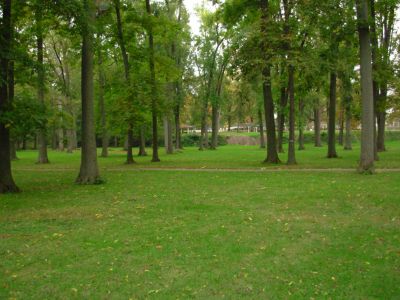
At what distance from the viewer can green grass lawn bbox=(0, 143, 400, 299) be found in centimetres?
540

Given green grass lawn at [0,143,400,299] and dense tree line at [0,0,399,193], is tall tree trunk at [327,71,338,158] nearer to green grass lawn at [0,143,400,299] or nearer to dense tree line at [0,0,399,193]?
dense tree line at [0,0,399,193]

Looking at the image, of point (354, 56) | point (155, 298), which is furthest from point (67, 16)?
point (354, 56)

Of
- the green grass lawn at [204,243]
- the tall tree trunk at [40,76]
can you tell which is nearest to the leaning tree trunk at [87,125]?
the tall tree trunk at [40,76]

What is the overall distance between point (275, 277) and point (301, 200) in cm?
562

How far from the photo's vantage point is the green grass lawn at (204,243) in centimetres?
540

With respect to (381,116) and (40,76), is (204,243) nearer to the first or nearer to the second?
(40,76)

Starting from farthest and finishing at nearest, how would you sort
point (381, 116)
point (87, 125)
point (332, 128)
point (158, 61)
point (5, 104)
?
point (381, 116) < point (332, 128) < point (158, 61) < point (87, 125) < point (5, 104)

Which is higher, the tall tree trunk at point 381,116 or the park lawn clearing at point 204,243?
the tall tree trunk at point 381,116

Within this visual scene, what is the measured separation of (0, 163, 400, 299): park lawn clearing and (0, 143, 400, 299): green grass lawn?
2 cm

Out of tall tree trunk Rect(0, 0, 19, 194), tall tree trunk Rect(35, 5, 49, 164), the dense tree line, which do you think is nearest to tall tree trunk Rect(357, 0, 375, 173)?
the dense tree line

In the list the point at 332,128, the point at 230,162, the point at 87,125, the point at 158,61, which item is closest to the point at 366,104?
the point at 230,162

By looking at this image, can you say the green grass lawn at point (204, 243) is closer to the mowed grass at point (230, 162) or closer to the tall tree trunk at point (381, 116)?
the mowed grass at point (230, 162)

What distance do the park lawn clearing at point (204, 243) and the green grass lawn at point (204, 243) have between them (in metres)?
0.02

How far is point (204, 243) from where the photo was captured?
719 cm
